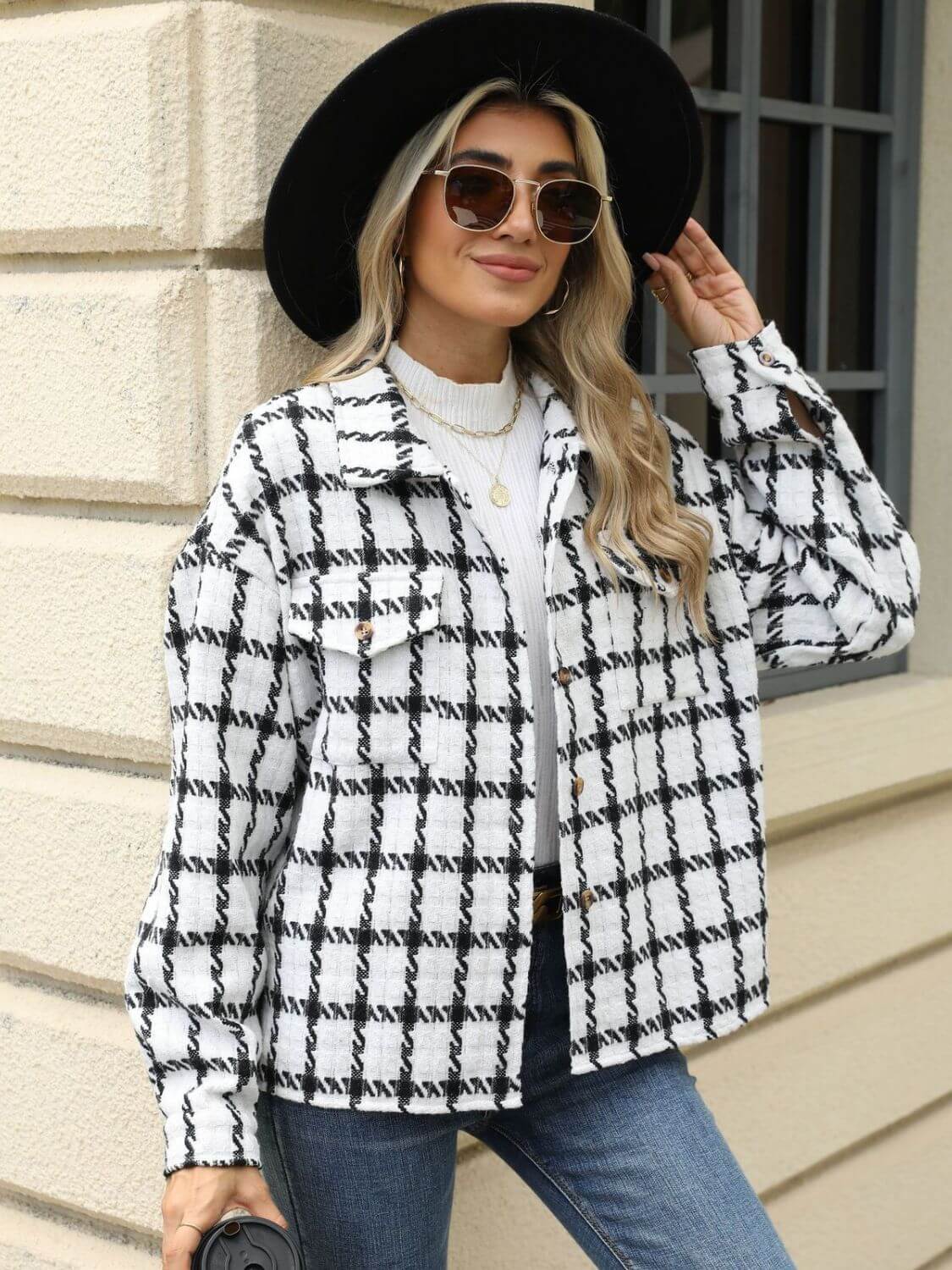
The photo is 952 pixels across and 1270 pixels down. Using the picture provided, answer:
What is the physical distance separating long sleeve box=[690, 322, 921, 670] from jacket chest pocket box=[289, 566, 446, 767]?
24.4 inches

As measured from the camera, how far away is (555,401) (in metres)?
2.33

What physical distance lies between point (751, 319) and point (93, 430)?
3.38 ft

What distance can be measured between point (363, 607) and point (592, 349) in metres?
0.58

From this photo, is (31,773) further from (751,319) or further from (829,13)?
(829,13)

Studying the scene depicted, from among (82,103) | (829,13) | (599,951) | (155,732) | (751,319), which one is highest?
(829,13)

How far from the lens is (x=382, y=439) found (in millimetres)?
2080

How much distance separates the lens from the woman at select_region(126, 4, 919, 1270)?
202 centimetres

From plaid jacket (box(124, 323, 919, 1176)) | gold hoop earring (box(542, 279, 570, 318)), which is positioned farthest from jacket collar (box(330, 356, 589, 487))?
gold hoop earring (box(542, 279, 570, 318))

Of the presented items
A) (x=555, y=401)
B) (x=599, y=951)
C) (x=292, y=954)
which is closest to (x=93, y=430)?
(x=555, y=401)

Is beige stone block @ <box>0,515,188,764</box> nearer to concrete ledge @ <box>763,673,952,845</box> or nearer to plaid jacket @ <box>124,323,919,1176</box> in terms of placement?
plaid jacket @ <box>124,323,919,1176</box>

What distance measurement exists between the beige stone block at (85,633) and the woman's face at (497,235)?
66 cm

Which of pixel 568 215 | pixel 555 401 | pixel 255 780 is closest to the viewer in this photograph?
pixel 255 780

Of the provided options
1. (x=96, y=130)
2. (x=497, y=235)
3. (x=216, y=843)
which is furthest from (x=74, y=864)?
(x=497, y=235)

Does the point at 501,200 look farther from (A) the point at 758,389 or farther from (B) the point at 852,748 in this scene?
(B) the point at 852,748
